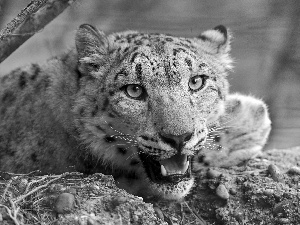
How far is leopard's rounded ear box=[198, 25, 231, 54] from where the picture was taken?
6.99 metres

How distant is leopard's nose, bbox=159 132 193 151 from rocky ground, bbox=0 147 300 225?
1.81 ft

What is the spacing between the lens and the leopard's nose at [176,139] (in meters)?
5.54

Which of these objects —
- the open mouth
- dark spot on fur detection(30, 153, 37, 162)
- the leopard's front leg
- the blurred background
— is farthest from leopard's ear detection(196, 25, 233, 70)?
the blurred background

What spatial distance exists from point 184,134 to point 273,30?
966 cm

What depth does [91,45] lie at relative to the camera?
6.57 metres

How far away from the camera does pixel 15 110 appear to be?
275 inches

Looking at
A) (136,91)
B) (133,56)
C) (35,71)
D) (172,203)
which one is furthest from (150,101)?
(35,71)

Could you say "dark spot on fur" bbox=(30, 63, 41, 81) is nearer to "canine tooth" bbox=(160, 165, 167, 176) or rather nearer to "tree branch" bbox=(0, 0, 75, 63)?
"tree branch" bbox=(0, 0, 75, 63)

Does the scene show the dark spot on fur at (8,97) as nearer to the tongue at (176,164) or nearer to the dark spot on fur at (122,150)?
the dark spot on fur at (122,150)

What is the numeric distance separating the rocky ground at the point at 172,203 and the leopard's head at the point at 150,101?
1.07 ft

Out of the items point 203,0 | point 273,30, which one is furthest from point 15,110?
point 203,0

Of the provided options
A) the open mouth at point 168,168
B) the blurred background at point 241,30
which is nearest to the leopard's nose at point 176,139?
the open mouth at point 168,168

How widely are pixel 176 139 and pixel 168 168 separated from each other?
44 centimetres

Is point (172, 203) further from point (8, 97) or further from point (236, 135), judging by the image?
point (8, 97)
